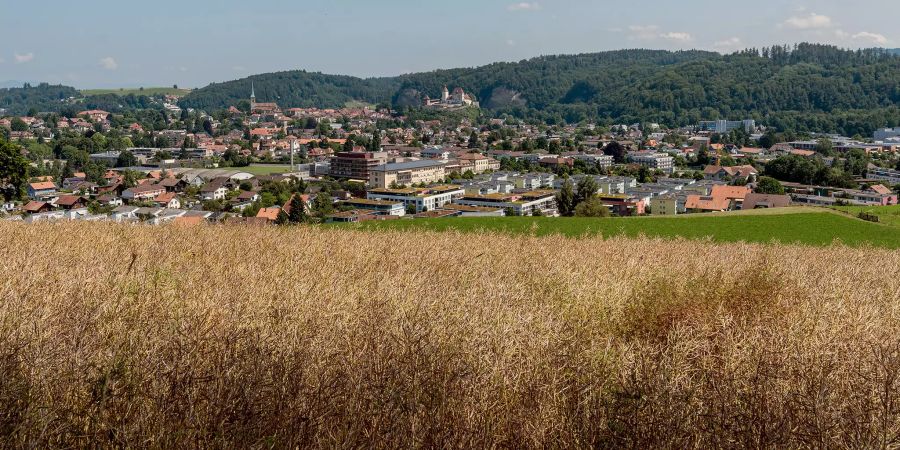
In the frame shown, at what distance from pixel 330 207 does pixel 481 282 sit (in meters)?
35.0

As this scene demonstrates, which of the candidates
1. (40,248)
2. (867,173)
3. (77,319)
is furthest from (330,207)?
(867,173)

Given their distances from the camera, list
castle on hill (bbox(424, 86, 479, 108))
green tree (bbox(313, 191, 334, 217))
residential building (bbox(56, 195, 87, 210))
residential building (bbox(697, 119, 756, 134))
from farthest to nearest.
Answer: castle on hill (bbox(424, 86, 479, 108)), residential building (bbox(697, 119, 756, 134)), residential building (bbox(56, 195, 87, 210)), green tree (bbox(313, 191, 334, 217))

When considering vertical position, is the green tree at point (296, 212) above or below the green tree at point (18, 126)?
below

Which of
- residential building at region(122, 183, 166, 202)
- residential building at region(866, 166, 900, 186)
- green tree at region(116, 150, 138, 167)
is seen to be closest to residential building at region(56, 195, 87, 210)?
residential building at region(122, 183, 166, 202)

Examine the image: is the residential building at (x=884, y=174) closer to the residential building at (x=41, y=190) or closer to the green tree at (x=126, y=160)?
the residential building at (x=41, y=190)

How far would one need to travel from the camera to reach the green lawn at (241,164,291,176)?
66500 millimetres

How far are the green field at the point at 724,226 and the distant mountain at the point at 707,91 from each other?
102340 millimetres

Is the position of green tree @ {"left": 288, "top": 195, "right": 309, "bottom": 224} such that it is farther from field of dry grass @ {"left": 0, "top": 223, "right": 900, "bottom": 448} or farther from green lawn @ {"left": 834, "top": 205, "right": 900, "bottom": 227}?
field of dry grass @ {"left": 0, "top": 223, "right": 900, "bottom": 448}

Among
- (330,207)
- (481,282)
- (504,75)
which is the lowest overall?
(330,207)

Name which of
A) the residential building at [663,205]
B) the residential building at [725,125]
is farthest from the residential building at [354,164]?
the residential building at [725,125]

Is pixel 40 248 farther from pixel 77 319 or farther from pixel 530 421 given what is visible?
pixel 530 421

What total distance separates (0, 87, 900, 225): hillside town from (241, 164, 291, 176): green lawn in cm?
34

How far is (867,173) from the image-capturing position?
58281 millimetres

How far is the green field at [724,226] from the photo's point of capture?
1519cm
